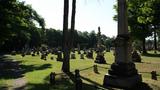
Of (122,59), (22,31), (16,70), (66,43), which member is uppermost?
(22,31)

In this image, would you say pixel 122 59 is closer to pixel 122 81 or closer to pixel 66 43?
pixel 122 81

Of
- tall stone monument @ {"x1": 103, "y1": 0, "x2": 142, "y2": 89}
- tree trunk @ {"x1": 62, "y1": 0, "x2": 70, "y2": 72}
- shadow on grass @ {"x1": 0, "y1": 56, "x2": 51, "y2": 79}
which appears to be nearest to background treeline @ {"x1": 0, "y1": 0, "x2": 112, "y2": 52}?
shadow on grass @ {"x1": 0, "y1": 56, "x2": 51, "y2": 79}

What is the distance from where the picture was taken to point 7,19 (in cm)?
3650

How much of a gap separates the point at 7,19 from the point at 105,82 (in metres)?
20.4

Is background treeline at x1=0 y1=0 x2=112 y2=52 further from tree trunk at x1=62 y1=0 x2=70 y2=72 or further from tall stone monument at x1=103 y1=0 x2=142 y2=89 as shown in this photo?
Result: tall stone monument at x1=103 y1=0 x2=142 y2=89

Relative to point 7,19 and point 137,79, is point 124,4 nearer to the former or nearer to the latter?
point 137,79

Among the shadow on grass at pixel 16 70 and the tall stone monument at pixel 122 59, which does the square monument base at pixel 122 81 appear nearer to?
the tall stone monument at pixel 122 59

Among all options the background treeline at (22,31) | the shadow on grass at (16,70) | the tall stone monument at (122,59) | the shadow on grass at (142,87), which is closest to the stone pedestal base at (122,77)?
the tall stone monument at (122,59)

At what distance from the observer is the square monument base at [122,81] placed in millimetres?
17797

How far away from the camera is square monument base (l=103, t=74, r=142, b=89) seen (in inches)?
701

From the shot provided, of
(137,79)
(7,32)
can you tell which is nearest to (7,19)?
(7,32)

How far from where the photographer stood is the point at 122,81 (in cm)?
1792

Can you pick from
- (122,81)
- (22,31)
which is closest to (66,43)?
(122,81)

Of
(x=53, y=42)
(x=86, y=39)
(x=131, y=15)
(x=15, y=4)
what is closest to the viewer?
(x=15, y=4)
